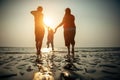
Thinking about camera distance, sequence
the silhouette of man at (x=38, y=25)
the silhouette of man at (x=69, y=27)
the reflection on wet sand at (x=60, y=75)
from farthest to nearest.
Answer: the silhouette of man at (x=38, y=25)
the silhouette of man at (x=69, y=27)
the reflection on wet sand at (x=60, y=75)

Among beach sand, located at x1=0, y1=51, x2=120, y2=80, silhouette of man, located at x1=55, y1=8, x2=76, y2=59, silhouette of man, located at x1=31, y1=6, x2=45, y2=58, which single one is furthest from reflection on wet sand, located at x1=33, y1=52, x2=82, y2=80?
silhouette of man, located at x1=31, y1=6, x2=45, y2=58

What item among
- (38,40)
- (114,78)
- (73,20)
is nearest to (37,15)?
(38,40)

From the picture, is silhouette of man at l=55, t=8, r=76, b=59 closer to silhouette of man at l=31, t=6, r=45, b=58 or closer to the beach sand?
silhouette of man at l=31, t=6, r=45, b=58

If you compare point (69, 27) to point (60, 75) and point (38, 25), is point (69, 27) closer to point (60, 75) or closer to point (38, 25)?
point (38, 25)

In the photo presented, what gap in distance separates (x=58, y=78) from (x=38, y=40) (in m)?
5.68

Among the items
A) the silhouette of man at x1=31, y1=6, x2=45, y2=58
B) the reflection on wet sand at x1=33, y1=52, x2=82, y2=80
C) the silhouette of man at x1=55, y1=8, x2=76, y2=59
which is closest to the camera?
the reflection on wet sand at x1=33, y1=52, x2=82, y2=80

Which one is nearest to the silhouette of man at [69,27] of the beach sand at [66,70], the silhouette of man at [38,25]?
the silhouette of man at [38,25]

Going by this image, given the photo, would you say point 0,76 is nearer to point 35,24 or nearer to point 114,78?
point 114,78

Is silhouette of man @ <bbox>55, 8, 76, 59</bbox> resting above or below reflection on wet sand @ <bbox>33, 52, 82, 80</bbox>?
above

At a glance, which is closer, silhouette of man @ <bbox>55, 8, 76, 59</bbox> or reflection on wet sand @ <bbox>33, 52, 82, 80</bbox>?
reflection on wet sand @ <bbox>33, 52, 82, 80</bbox>

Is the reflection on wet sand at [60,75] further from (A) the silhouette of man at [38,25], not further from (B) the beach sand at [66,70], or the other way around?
(A) the silhouette of man at [38,25]

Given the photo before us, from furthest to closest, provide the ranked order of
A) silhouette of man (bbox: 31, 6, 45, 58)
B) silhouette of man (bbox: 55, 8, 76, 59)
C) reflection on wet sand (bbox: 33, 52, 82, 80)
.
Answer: silhouette of man (bbox: 31, 6, 45, 58) < silhouette of man (bbox: 55, 8, 76, 59) < reflection on wet sand (bbox: 33, 52, 82, 80)

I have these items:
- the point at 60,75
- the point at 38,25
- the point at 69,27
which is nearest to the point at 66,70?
the point at 60,75

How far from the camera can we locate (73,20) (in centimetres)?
884
